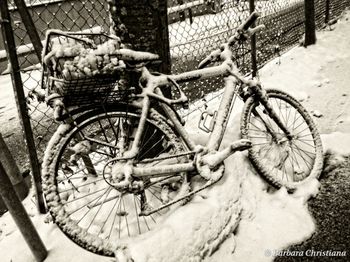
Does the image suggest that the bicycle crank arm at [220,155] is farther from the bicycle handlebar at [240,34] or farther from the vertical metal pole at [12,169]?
the vertical metal pole at [12,169]

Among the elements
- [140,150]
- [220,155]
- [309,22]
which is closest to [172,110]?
[140,150]

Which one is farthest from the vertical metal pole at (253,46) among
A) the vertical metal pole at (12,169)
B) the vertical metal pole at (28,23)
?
the vertical metal pole at (12,169)

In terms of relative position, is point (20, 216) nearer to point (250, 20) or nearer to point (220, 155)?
point (220, 155)

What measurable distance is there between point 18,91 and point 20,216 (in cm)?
102

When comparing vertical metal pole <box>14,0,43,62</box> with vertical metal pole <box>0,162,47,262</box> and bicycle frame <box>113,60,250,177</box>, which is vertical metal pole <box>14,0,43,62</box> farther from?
vertical metal pole <box>0,162,47,262</box>

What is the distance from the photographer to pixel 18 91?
2.57m

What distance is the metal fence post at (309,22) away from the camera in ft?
20.7

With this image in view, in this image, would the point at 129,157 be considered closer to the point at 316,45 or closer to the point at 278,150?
the point at 278,150

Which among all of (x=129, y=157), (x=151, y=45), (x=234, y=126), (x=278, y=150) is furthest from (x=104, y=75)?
(x=278, y=150)

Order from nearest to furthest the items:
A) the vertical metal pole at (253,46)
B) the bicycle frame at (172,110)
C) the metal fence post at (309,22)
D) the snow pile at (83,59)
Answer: the snow pile at (83,59), the bicycle frame at (172,110), the vertical metal pole at (253,46), the metal fence post at (309,22)

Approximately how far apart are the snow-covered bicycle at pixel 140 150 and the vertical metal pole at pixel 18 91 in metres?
0.29

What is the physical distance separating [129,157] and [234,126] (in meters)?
1.42

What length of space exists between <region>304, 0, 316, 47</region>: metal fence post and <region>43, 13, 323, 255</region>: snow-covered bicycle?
13.6 ft

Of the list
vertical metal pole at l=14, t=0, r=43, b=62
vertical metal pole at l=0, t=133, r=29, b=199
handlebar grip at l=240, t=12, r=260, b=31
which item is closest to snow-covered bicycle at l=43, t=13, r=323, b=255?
handlebar grip at l=240, t=12, r=260, b=31
